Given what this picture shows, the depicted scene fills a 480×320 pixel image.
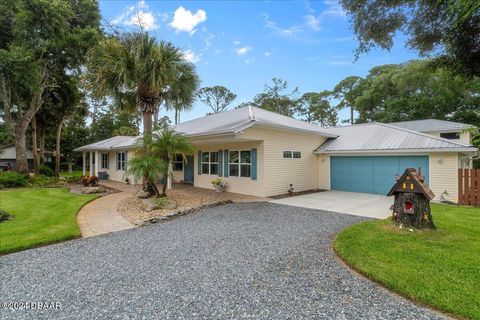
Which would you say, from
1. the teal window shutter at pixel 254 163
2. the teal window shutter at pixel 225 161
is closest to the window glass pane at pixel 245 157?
the teal window shutter at pixel 254 163

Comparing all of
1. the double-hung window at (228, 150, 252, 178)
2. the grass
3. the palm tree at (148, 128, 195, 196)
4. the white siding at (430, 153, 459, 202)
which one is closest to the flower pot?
the double-hung window at (228, 150, 252, 178)

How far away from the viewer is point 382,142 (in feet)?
40.3

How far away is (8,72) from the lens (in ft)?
50.1

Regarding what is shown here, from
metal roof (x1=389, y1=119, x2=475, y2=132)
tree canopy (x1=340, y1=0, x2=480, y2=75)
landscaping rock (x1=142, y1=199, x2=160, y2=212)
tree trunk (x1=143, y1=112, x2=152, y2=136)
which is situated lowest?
landscaping rock (x1=142, y1=199, x2=160, y2=212)

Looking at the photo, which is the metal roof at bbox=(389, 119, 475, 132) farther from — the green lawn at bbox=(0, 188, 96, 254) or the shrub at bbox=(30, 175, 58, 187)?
the shrub at bbox=(30, 175, 58, 187)

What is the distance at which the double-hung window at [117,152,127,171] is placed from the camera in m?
19.1

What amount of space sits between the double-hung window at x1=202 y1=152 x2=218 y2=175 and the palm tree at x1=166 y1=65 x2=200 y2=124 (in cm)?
333

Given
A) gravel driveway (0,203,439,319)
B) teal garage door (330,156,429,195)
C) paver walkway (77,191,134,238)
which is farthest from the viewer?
teal garage door (330,156,429,195)

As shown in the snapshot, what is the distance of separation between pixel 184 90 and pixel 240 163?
4362mm

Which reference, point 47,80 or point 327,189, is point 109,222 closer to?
point 327,189

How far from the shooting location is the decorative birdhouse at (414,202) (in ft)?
18.5

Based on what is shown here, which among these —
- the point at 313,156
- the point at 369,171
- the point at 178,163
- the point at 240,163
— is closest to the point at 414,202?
the point at 369,171

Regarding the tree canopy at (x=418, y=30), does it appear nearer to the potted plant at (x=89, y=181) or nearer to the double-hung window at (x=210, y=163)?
the double-hung window at (x=210, y=163)

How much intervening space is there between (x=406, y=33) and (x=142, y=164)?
1011 cm
